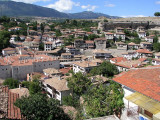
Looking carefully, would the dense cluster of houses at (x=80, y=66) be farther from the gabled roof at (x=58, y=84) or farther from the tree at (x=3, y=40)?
the tree at (x=3, y=40)

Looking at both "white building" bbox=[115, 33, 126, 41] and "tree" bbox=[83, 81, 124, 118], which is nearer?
"tree" bbox=[83, 81, 124, 118]

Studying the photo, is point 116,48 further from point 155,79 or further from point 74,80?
point 155,79

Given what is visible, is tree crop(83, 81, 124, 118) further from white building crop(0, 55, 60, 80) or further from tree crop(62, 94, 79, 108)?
white building crop(0, 55, 60, 80)

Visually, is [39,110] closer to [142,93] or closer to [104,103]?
[104,103]

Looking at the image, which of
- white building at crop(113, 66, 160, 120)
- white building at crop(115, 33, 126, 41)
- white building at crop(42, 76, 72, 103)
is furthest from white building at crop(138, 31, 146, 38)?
white building at crop(113, 66, 160, 120)

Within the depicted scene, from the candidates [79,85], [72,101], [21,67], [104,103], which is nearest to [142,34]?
[21,67]

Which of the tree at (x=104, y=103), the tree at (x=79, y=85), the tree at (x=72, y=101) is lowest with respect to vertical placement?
the tree at (x=72, y=101)

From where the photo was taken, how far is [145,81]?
813 centimetres

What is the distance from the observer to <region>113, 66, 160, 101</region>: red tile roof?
7.36 meters

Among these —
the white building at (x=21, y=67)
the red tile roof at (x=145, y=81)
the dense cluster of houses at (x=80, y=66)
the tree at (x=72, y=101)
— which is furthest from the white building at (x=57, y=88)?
the red tile roof at (x=145, y=81)

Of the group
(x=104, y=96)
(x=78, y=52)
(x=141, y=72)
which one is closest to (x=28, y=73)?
(x=78, y=52)

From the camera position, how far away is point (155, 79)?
8062 millimetres

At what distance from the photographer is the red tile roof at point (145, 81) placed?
7.36m

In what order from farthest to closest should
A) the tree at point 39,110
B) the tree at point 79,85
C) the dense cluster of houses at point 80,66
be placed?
the tree at point 79,85 → the tree at point 39,110 → the dense cluster of houses at point 80,66
